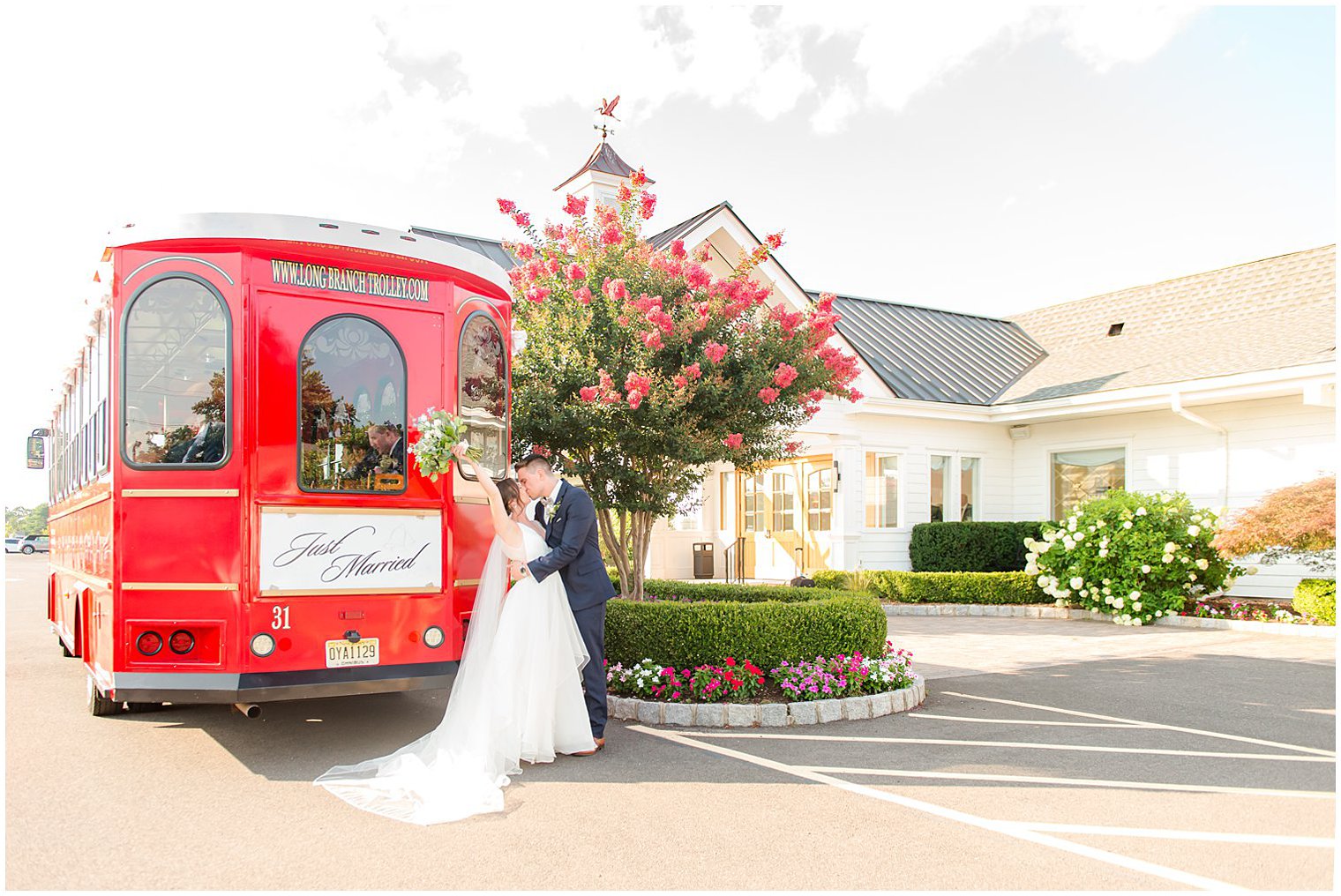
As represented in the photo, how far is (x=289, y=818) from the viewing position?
509cm

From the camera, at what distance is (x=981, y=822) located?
504 centimetres

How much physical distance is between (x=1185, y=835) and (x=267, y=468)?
5411 mm

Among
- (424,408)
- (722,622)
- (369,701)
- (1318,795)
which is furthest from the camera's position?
(369,701)

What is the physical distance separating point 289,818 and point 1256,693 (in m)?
8.12

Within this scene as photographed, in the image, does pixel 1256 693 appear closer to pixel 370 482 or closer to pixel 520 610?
pixel 520 610

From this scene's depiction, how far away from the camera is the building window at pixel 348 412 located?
6145mm

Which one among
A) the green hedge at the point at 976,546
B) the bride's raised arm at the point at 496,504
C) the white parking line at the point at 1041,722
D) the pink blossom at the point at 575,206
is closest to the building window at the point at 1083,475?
the green hedge at the point at 976,546

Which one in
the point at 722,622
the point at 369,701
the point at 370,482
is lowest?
the point at 369,701

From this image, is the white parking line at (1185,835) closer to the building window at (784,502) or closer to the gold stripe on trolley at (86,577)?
the gold stripe on trolley at (86,577)

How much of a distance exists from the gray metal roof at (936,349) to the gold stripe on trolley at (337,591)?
13269 millimetres

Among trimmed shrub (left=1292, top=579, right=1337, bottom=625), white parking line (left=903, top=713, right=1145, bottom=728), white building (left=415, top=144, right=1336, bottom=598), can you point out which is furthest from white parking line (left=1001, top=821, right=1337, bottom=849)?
white building (left=415, top=144, right=1336, bottom=598)

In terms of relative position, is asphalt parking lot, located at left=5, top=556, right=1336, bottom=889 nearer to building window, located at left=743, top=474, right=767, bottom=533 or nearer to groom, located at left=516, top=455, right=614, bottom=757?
groom, located at left=516, top=455, right=614, bottom=757

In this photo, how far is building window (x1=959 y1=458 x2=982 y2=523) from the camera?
19.5 m

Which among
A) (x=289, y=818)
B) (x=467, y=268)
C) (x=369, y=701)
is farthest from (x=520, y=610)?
(x=369, y=701)
